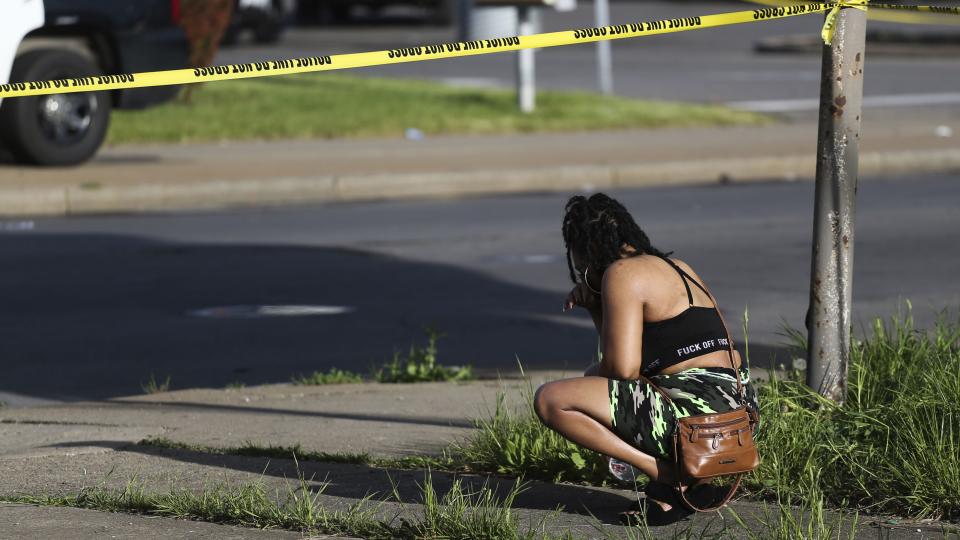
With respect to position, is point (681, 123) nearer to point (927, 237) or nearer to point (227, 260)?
point (927, 237)

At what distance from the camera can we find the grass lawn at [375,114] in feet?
54.1

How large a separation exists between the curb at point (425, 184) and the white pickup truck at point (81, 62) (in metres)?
0.99

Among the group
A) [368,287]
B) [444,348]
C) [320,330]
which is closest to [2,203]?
[368,287]

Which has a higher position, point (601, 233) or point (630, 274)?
point (601, 233)

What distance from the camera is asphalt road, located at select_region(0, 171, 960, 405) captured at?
783 cm

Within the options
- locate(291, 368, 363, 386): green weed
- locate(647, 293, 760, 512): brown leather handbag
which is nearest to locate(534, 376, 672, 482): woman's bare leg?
locate(647, 293, 760, 512): brown leather handbag

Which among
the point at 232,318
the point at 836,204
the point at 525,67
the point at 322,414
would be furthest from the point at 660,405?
the point at 525,67

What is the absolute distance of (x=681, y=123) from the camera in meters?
17.8

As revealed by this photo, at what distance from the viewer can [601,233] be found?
484 cm

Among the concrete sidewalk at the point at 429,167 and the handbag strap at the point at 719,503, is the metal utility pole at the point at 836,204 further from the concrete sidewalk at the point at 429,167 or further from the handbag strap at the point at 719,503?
the concrete sidewalk at the point at 429,167

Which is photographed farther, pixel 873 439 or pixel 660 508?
pixel 873 439

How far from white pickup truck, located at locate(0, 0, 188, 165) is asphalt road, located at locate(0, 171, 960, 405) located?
4.93 ft

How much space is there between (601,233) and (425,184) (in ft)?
29.7

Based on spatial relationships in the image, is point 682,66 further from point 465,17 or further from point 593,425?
point 593,425
